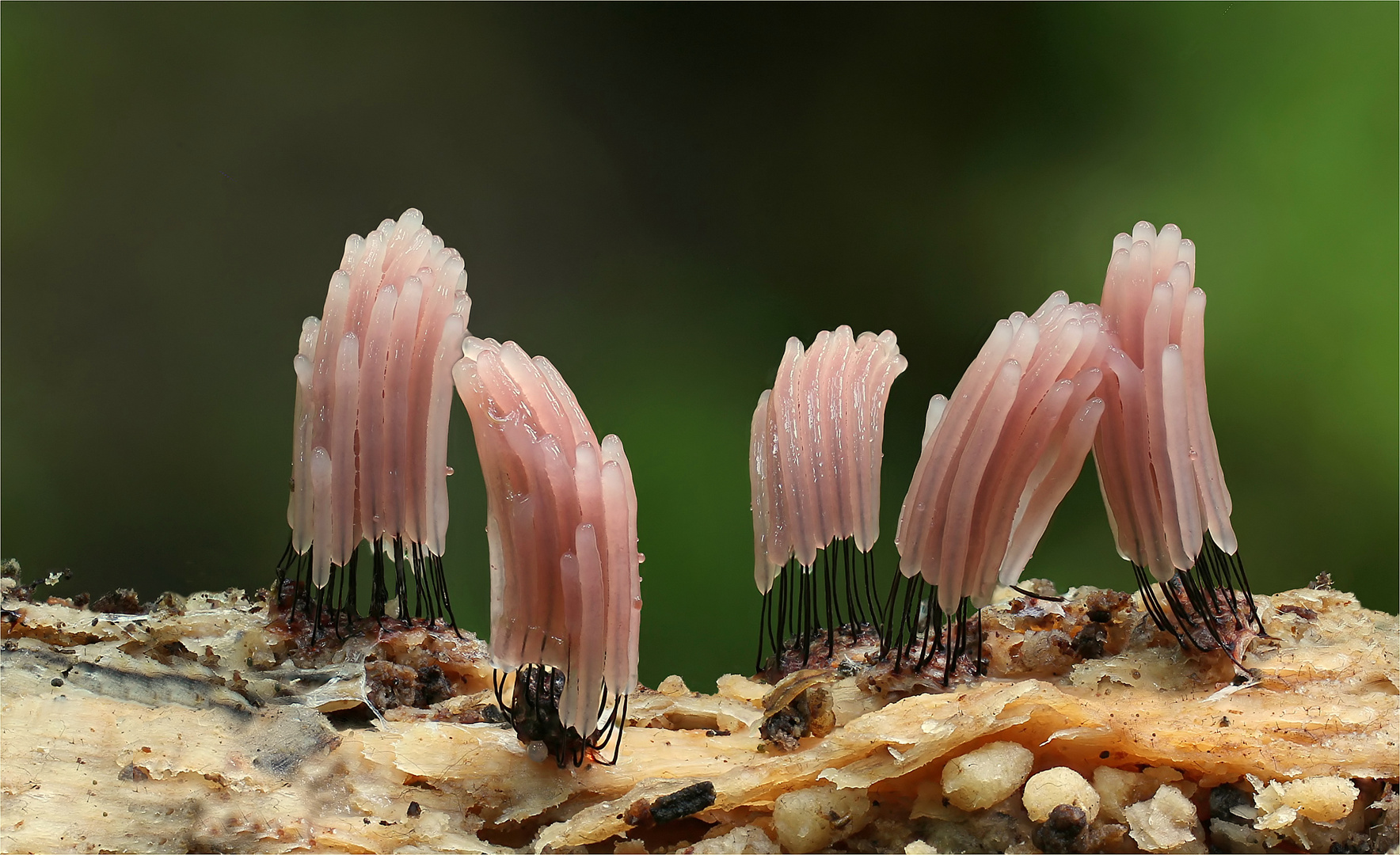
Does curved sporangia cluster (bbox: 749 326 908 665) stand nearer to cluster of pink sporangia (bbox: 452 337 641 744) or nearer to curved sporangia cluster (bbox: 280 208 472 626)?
cluster of pink sporangia (bbox: 452 337 641 744)

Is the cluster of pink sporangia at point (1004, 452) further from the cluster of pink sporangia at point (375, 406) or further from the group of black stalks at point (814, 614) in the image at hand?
the cluster of pink sporangia at point (375, 406)

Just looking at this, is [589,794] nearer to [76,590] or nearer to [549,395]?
[549,395]

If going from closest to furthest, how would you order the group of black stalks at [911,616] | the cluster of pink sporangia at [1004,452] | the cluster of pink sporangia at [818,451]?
the cluster of pink sporangia at [1004,452]
the group of black stalks at [911,616]
the cluster of pink sporangia at [818,451]

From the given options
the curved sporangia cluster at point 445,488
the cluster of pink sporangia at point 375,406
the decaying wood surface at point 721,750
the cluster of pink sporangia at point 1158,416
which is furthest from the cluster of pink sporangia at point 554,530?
the cluster of pink sporangia at point 1158,416

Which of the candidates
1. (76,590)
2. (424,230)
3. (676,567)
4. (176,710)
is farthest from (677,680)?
(76,590)

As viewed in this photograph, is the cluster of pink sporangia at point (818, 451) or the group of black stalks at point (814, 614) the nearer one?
the group of black stalks at point (814, 614)

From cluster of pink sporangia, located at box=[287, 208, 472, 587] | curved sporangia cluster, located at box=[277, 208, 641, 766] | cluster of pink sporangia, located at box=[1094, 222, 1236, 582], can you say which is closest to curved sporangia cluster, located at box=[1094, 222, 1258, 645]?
cluster of pink sporangia, located at box=[1094, 222, 1236, 582]
